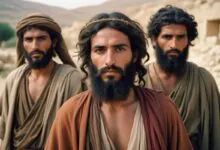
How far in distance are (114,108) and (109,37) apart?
44 cm

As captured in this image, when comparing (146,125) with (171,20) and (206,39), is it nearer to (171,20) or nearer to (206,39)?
(171,20)

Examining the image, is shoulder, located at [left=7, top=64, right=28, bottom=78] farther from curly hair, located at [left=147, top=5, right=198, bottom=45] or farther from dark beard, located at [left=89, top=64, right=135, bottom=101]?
dark beard, located at [left=89, top=64, right=135, bottom=101]

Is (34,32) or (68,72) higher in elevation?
(34,32)

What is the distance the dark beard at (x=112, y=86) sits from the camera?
3.28m

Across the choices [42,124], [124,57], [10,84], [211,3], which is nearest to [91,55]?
[124,57]

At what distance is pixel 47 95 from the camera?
494cm

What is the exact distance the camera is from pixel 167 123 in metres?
3.18

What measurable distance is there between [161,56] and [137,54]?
1.52 m

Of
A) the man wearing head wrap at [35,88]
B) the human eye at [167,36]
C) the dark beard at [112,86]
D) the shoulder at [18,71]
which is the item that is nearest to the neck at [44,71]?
the man wearing head wrap at [35,88]

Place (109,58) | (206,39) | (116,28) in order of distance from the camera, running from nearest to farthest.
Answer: (109,58)
(116,28)
(206,39)

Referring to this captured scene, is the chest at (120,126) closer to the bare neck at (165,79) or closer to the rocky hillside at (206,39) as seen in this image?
the bare neck at (165,79)

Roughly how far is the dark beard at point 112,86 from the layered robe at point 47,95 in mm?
1505

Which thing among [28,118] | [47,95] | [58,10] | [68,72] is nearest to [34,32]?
[68,72]

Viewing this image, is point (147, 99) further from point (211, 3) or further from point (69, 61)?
point (211, 3)
